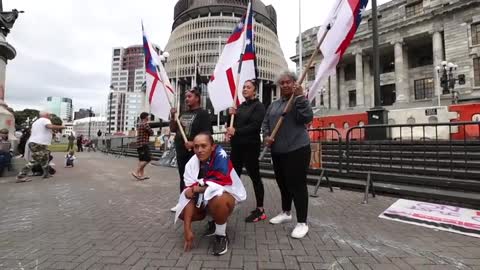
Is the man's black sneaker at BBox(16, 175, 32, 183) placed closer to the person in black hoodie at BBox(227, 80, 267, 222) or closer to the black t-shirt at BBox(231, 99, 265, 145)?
the person in black hoodie at BBox(227, 80, 267, 222)

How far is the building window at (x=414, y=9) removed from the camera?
118 ft

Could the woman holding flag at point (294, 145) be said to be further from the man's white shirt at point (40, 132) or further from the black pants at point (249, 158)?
the man's white shirt at point (40, 132)

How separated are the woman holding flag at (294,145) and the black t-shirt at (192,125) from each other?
96 cm

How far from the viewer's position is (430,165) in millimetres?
6688

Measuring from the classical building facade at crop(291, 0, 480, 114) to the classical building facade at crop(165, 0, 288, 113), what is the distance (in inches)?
1512

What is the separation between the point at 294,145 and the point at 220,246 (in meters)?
1.54

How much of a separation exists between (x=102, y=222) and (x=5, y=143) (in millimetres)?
6514

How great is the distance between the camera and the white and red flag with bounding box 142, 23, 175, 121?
492 centimetres

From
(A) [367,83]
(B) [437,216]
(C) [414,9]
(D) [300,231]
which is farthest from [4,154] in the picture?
(C) [414,9]

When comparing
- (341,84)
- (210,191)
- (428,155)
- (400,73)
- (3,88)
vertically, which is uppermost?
(341,84)

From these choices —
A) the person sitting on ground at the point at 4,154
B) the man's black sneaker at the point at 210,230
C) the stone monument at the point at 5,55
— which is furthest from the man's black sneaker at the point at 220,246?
the stone monument at the point at 5,55

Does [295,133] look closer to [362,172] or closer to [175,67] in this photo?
[362,172]

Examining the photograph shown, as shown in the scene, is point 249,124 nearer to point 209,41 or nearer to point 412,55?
point 412,55

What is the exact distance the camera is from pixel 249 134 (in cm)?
391
